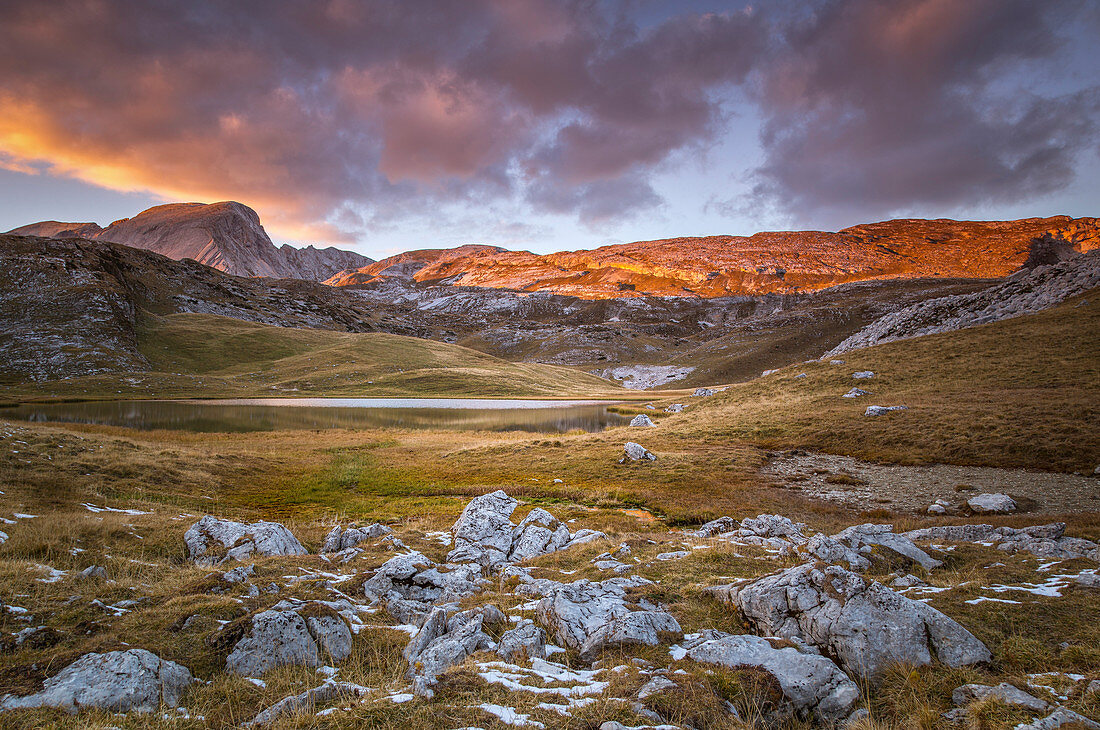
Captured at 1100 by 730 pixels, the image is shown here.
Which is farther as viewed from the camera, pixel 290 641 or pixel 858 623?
pixel 290 641

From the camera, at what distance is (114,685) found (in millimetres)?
6441

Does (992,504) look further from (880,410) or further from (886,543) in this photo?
(880,410)

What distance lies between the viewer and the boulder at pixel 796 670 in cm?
692

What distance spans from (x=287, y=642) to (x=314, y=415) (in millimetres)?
76484

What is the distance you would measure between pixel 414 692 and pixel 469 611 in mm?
2805

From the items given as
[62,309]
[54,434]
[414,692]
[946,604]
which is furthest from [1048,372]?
[62,309]

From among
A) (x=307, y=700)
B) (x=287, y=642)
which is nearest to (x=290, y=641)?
(x=287, y=642)

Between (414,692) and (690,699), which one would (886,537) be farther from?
(414,692)

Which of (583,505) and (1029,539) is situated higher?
(1029,539)

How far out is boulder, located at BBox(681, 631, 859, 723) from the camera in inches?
273

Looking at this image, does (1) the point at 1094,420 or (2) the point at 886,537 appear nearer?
(2) the point at 886,537

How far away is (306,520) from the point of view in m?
23.3

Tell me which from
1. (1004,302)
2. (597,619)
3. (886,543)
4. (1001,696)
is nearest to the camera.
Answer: (1001,696)

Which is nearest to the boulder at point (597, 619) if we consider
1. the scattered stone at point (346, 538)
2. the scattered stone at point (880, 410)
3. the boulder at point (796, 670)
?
the boulder at point (796, 670)
